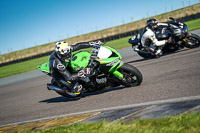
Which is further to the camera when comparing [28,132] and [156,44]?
[156,44]

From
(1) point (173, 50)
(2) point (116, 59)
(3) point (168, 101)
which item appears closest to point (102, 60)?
(2) point (116, 59)

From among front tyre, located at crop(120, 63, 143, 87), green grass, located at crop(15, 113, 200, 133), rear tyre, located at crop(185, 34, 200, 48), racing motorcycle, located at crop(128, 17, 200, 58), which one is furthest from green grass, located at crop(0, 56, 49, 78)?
green grass, located at crop(15, 113, 200, 133)

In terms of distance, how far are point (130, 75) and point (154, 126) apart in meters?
3.29

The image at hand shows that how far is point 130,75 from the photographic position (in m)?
6.69

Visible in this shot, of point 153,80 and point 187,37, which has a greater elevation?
point 187,37

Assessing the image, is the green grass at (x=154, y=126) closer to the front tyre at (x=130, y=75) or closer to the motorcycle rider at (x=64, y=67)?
the front tyre at (x=130, y=75)

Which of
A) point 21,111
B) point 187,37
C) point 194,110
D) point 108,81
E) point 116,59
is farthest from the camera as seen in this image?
point 187,37

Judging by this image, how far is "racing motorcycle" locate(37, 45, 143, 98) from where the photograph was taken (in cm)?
648

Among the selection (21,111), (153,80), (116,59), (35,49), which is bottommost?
(21,111)

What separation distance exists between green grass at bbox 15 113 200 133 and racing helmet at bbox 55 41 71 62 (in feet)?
9.28

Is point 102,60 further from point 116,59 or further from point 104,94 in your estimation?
point 104,94

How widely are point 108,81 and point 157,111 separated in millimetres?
2735

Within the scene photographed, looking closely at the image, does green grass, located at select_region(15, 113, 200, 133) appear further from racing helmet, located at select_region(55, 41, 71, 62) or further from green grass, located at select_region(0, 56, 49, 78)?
green grass, located at select_region(0, 56, 49, 78)

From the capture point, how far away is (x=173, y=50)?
1155 centimetres
